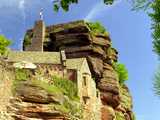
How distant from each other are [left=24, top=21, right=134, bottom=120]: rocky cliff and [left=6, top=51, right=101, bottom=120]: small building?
351cm

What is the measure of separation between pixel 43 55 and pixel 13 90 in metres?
19.5

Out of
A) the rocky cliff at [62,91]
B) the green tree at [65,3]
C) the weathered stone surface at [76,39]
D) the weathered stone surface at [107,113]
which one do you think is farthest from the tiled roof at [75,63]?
the green tree at [65,3]

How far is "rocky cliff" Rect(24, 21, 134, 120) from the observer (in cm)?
7900

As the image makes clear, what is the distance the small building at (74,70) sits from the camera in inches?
2645

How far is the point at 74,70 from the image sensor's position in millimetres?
68250

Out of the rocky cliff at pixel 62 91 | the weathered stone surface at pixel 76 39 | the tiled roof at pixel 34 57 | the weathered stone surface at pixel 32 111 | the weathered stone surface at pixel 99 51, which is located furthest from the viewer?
the weathered stone surface at pixel 76 39

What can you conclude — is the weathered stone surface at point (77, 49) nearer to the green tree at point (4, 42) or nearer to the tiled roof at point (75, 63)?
the tiled roof at point (75, 63)

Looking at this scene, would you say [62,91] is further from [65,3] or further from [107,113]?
[65,3]

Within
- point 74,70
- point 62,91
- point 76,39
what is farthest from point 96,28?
point 62,91

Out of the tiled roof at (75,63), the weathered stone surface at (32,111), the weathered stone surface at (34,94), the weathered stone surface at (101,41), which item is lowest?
the weathered stone surface at (32,111)

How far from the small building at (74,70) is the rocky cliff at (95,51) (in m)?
3.51

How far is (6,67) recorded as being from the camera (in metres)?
53.1

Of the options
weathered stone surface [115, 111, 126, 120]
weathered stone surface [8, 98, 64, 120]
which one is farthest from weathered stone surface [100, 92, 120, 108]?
weathered stone surface [8, 98, 64, 120]

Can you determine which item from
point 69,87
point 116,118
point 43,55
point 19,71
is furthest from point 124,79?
point 19,71
